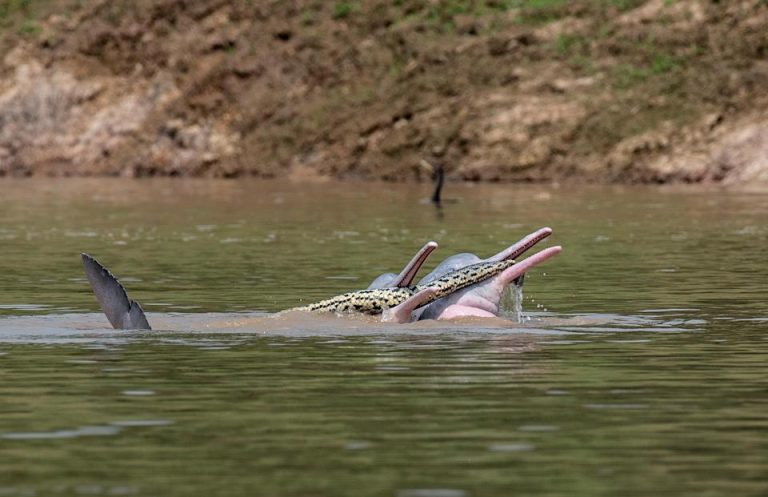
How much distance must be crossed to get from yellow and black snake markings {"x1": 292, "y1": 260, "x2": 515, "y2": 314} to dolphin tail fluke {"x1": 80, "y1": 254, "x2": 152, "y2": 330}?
2174mm

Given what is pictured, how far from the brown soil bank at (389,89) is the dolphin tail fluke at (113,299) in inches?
2041

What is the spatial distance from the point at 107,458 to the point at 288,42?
274 ft

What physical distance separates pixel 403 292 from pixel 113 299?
3.10 meters

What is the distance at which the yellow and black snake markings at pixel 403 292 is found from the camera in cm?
2145

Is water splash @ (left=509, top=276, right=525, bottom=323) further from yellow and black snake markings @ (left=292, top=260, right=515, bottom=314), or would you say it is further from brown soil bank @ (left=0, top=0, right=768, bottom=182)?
brown soil bank @ (left=0, top=0, right=768, bottom=182)

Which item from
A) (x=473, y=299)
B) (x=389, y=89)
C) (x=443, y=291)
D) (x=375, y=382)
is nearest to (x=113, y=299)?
(x=443, y=291)

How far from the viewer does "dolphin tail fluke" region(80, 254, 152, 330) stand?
65.7ft

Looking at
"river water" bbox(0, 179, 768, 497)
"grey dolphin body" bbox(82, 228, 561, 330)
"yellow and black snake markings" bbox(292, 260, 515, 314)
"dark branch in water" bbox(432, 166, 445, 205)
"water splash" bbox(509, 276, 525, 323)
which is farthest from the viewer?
"dark branch in water" bbox(432, 166, 445, 205)

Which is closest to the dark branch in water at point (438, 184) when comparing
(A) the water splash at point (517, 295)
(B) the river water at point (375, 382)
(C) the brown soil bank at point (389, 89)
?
(C) the brown soil bank at point (389, 89)

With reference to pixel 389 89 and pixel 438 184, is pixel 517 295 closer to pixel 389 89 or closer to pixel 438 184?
pixel 438 184

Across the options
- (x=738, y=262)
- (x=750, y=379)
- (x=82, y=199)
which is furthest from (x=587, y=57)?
(x=750, y=379)

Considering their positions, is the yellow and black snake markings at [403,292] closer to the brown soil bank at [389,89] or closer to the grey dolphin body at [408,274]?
the grey dolphin body at [408,274]

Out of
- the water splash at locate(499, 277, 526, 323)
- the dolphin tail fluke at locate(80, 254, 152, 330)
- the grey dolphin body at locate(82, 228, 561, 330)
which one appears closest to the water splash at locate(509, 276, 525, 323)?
the water splash at locate(499, 277, 526, 323)

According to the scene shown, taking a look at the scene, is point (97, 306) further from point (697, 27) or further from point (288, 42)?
point (288, 42)
